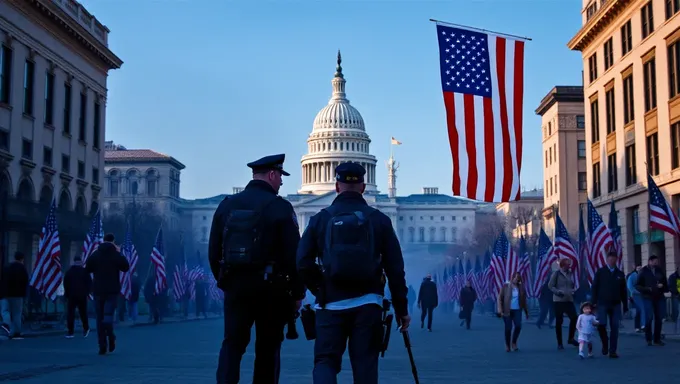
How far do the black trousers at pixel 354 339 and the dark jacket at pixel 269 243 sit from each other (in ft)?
2.19

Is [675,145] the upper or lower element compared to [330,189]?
lower

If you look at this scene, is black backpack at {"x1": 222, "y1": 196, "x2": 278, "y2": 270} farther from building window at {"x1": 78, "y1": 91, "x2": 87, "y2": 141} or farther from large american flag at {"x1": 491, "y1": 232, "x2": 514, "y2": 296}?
building window at {"x1": 78, "y1": 91, "x2": 87, "y2": 141}

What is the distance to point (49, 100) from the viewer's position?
44.1 metres

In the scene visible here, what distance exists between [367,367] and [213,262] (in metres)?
1.59

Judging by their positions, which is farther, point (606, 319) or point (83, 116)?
point (83, 116)

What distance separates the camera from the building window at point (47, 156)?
143ft

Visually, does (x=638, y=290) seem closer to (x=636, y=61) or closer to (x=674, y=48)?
(x=674, y=48)

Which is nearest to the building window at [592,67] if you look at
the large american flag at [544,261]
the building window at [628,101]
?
the building window at [628,101]

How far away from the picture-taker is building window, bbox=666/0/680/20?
36.6m

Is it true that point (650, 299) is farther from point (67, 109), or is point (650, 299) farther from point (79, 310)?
point (67, 109)

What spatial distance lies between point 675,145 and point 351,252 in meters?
32.3

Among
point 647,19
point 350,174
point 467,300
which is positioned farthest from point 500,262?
point 350,174

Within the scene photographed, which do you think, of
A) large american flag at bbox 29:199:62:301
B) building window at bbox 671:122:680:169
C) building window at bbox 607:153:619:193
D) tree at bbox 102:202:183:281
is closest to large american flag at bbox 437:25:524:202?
large american flag at bbox 29:199:62:301

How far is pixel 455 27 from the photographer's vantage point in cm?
1477
